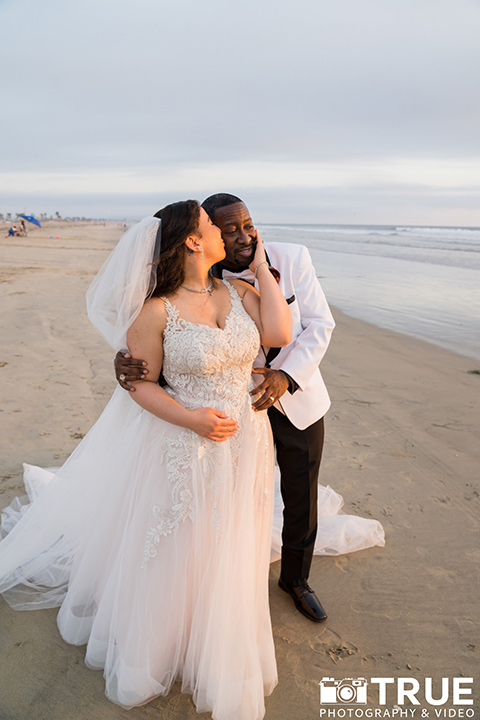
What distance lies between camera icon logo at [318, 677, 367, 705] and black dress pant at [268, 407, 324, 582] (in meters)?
0.65

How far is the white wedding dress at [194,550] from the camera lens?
8.10 feet

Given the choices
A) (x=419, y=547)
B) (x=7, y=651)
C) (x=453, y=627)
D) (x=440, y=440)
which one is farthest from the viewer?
(x=440, y=440)

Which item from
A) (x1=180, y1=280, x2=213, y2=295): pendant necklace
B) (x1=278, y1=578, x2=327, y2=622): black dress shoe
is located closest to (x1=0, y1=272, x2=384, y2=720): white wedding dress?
(x1=180, y1=280, x2=213, y2=295): pendant necklace

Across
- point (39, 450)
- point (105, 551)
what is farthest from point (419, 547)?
point (39, 450)

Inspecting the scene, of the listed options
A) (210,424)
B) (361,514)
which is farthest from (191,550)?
(361,514)

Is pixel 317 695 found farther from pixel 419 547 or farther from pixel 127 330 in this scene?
pixel 127 330

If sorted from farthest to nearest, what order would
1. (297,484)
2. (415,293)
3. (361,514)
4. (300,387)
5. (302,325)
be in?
(415,293) < (361,514) < (297,484) < (302,325) < (300,387)

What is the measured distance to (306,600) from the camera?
316 cm

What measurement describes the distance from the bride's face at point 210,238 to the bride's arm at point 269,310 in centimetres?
22

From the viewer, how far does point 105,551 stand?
115 inches

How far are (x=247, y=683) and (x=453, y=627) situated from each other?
1.39 meters

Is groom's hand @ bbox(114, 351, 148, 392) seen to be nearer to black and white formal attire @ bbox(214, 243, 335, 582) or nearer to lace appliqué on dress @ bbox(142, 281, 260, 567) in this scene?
lace appliqué on dress @ bbox(142, 281, 260, 567)

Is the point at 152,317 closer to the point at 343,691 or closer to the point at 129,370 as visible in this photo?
the point at 129,370

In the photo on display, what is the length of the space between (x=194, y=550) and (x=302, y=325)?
1340 millimetres
